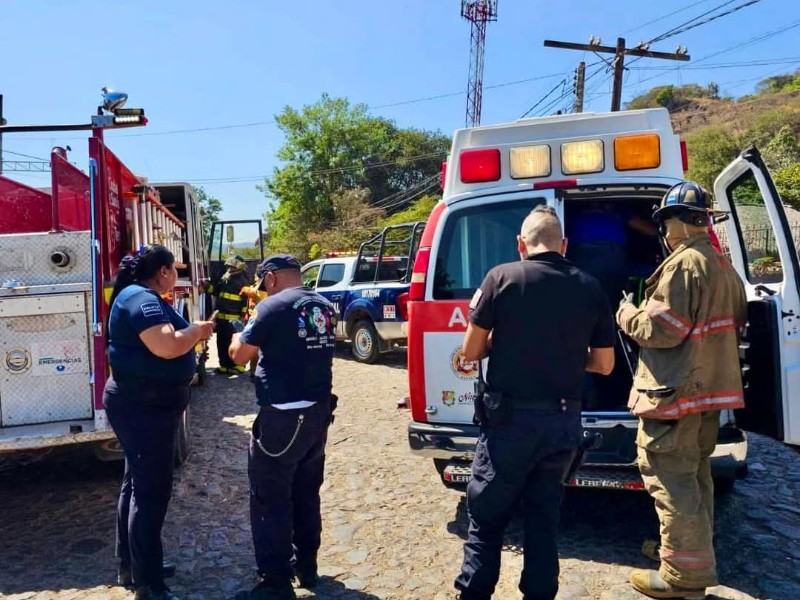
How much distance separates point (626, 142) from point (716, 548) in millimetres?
2508

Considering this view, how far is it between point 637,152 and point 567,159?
415mm

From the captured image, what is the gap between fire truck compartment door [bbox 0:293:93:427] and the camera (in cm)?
412

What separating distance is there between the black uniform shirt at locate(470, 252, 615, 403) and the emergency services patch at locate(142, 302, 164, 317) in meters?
1.60

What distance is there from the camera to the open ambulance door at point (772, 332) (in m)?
3.37

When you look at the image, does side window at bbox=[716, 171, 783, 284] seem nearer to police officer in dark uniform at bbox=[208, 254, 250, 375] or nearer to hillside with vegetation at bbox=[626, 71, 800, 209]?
hillside with vegetation at bbox=[626, 71, 800, 209]

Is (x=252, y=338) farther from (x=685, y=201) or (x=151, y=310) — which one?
(x=685, y=201)

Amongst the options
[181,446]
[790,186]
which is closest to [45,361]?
[181,446]

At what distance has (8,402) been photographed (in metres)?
4.18

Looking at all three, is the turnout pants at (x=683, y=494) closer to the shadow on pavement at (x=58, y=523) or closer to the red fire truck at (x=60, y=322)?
the shadow on pavement at (x=58, y=523)

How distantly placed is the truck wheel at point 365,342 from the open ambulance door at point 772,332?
25.2 ft

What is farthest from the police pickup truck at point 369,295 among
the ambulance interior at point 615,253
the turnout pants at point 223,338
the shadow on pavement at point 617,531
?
the shadow on pavement at point 617,531

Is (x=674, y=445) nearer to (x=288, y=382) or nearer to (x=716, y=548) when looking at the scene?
(x=716, y=548)

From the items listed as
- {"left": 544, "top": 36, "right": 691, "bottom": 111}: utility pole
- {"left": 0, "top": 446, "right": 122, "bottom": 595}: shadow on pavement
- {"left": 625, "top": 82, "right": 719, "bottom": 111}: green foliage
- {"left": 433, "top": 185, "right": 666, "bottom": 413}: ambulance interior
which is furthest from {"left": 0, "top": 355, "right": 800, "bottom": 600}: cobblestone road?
{"left": 625, "top": 82, "right": 719, "bottom": 111}: green foliage

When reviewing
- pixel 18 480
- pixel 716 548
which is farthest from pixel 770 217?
pixel 18 480
